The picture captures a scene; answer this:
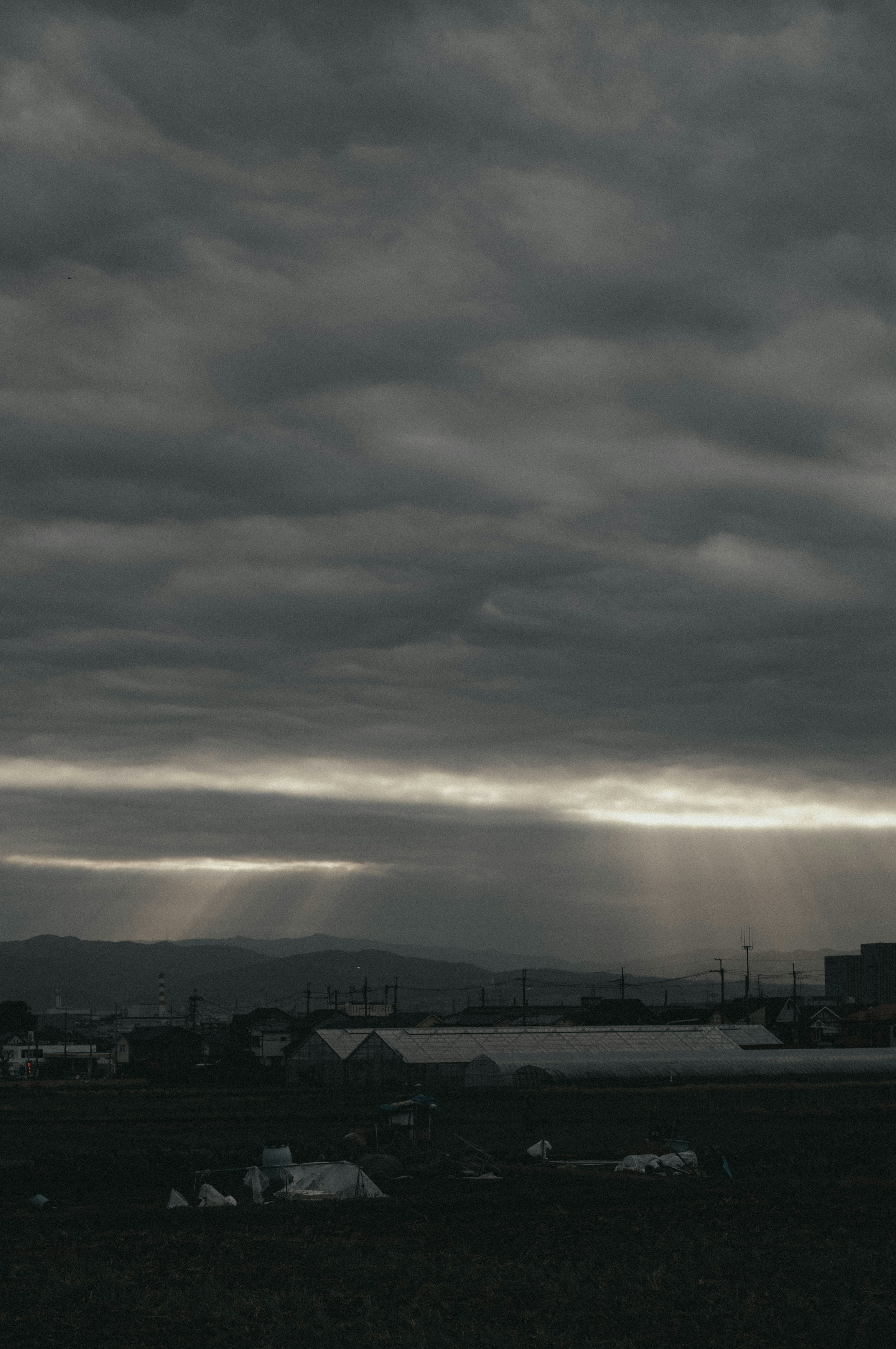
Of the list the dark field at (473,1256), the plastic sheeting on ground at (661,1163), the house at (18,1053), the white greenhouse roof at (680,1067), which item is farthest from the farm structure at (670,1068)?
the house at (18,1053)

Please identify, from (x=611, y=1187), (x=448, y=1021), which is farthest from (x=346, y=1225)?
(x=448, y=1021)

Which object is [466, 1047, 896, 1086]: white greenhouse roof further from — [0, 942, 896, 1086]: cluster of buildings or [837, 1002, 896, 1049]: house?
[837, 1002, 896, 1049]: house

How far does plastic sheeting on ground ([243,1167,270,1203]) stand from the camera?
93.9 feet

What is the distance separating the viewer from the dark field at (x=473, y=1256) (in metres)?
17.4

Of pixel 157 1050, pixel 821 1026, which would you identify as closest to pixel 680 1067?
pixel 821 1026

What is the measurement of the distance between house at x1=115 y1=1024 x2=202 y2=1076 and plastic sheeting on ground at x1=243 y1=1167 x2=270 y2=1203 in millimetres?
83334

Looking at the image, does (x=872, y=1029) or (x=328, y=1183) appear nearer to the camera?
(x=328, y=1183)

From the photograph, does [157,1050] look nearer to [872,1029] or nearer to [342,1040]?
[342,1040]

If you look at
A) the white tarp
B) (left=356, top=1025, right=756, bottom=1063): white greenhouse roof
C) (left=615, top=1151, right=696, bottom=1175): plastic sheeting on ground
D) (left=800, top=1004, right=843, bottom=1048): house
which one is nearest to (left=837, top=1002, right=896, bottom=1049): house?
(left=800, top=1004, right=843, bottom=1048): house

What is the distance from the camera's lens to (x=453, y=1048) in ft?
254

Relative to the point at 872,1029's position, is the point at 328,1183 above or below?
above

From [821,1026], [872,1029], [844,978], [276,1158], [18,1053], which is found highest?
[276,1158]

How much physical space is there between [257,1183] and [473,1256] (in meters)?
8.41

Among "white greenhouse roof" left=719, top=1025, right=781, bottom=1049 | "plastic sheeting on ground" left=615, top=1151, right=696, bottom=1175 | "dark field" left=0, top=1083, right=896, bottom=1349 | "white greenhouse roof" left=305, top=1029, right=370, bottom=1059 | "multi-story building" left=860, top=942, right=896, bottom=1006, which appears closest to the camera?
"dark field" left=0, top=1083, right=896, bottom=1349
